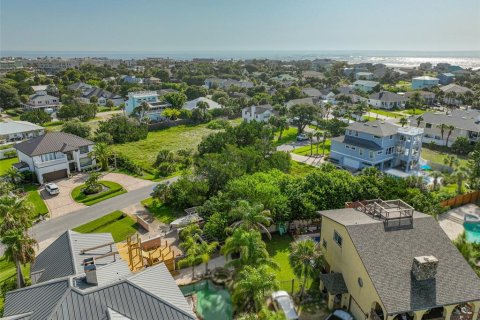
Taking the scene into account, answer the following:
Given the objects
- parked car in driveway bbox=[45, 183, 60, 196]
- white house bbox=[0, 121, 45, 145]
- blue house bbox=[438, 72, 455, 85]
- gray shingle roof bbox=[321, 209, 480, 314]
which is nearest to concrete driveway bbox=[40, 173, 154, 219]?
parked car in driveway bbox=[45, 183, 60, 196]

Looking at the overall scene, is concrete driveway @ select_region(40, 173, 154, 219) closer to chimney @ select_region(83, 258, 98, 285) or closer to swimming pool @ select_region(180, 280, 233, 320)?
swimming pool @ select_region(180, 280, 233, 320)

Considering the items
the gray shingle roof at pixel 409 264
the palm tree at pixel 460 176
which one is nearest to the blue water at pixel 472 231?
the palm tree at pixel 460 176

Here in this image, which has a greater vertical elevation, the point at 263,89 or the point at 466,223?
the point at 263,89

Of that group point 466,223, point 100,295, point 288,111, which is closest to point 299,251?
point 100,295

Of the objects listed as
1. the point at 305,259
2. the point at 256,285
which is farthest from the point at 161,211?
the point at 305,259

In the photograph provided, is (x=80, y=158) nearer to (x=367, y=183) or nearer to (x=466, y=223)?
(x=367, y=183)
